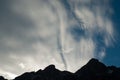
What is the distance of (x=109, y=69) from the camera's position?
179m

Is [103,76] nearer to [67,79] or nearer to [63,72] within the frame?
[67,79]

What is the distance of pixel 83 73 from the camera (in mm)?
177625

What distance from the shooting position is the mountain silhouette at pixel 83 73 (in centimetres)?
16300

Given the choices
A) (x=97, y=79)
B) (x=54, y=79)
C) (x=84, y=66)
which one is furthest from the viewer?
(x=84, y=66)

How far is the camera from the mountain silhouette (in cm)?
16300

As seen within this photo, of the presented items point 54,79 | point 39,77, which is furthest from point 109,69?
point 39,77

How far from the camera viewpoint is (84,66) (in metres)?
187

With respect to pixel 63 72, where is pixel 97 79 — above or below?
below

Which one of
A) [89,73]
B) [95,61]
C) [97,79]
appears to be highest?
[95,61]

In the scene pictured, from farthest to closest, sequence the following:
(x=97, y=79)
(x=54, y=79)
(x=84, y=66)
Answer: (x=84, y=66), (x=54, y=79), (x=97, y=79)

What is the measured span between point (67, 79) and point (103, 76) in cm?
2842

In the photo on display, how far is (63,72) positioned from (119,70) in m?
50.1

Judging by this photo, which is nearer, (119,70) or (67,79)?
(67,79)

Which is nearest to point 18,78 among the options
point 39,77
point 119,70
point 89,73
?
point 39,77
